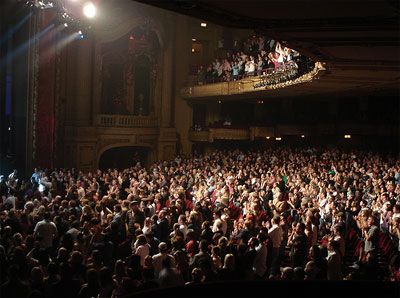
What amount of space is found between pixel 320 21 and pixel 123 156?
861 inches

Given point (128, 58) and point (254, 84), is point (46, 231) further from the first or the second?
point (128, 58)

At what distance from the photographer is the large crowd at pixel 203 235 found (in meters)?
6.61

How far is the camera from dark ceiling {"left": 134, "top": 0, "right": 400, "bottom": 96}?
5.86 metres

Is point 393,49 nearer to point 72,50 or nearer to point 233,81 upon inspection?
point 233,81

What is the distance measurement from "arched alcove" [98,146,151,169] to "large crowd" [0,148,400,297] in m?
10.5

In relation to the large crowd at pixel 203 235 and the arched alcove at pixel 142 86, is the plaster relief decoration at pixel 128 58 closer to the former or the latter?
the arched alcove at pixel 142 86

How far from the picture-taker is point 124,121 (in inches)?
1021

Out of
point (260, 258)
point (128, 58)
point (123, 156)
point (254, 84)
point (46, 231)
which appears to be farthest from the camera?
point (123, 156)

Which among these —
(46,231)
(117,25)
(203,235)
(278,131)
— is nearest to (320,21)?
(203,235)

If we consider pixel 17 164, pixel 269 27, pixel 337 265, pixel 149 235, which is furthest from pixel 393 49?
pixel 17 164

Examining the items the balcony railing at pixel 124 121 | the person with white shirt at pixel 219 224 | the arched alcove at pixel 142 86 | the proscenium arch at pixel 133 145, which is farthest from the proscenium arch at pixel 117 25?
the person with white shirt at pixel 219 224

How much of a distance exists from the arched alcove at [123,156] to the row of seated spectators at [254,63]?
506 centimetres

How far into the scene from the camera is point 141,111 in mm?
27141

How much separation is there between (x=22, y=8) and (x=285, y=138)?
49.2 feet
